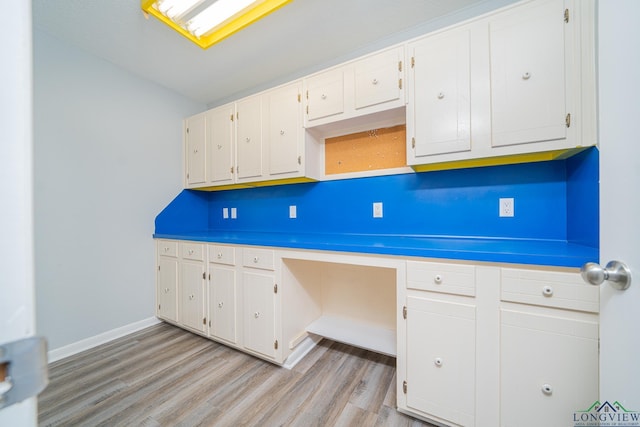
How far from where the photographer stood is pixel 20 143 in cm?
30

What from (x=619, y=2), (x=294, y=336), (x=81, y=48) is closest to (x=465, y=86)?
(x=619, y=2)

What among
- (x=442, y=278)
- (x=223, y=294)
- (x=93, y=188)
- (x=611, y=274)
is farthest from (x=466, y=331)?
(x=93, y=188)

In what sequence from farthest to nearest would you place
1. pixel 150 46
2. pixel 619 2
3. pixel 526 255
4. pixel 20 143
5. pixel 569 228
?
pixel 150 46
pixel 569 228
pixel 526 255
pixel 619 2
pixel 20 143

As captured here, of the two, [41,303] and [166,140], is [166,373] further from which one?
[166,140]

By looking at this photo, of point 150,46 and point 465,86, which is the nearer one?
point 465,86

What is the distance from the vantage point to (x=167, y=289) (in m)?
2.27

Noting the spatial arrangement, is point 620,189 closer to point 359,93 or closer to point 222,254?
point 359,93

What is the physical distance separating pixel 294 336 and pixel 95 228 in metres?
1.96

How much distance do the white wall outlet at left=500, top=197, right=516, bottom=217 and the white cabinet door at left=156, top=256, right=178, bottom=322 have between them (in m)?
2.72

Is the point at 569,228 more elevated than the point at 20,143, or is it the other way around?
the point at 20,143

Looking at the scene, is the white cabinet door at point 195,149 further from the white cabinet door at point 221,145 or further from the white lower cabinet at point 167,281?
the white lower cabinet at point 167,281

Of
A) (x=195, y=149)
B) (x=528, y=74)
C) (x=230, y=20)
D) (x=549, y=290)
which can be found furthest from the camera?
(x=195, y=149)

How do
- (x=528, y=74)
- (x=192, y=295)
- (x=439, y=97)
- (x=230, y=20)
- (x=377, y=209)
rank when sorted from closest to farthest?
(x=528, y=74) < (x=439, y=97) < (x=230, y=20) < (x=377, y=209) < (x=192, y=295)

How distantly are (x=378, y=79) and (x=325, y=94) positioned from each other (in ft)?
1.35
